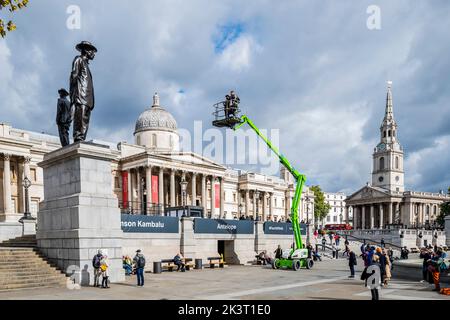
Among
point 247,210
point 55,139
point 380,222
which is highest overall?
point 55,139

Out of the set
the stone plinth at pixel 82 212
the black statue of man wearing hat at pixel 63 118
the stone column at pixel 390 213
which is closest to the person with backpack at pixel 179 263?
the stone plinth at pixel 82 212

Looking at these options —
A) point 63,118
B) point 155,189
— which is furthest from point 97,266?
point 155,189

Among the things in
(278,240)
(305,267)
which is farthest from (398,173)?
(305,267)

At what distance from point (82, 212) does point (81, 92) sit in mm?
5415

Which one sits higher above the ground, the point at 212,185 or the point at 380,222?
the point at 212,185

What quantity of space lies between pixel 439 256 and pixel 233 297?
457 inches

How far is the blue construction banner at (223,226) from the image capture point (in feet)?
98.2

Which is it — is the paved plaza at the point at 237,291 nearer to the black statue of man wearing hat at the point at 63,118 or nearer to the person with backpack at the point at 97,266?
the person with backpack at the point at 97,266

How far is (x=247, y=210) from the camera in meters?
81.3

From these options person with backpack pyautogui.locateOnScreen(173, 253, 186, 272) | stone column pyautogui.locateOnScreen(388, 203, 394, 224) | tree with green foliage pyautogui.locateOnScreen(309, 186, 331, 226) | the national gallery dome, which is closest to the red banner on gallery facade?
the national gallery dome

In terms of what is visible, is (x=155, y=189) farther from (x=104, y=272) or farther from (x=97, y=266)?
(x=104, y=272)

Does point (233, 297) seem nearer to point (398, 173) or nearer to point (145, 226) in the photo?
point (145, 226)

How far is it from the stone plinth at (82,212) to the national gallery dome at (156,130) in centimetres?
4913
